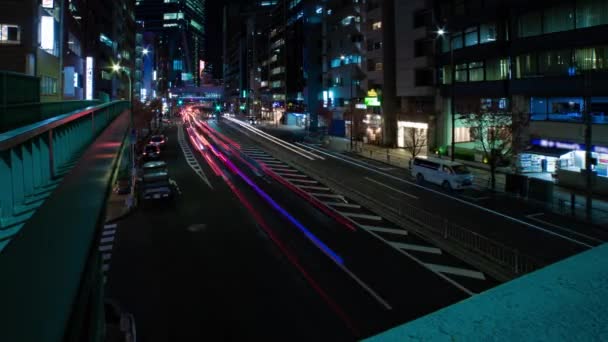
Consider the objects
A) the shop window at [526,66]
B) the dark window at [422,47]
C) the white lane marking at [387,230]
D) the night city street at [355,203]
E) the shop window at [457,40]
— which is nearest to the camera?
the night city street at [355,203]

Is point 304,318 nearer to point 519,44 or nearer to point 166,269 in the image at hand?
point 166,269

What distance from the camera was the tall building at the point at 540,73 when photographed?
3050 centimetres

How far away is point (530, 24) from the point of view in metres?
36.1

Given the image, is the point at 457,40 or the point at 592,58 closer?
the point at 592,58

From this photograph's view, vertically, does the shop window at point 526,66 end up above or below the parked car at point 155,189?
above

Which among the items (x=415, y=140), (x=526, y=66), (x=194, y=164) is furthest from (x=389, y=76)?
(x=194, y=164)

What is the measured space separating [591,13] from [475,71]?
42.9ft

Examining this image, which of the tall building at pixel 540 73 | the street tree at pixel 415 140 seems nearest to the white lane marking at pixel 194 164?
the street tree at pixel 415 140

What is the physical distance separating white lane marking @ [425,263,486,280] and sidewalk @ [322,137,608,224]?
429 inches

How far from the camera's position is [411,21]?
171 ft

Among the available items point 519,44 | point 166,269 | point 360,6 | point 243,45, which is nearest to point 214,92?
point 243,45

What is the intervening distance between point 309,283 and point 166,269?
559 centimetres

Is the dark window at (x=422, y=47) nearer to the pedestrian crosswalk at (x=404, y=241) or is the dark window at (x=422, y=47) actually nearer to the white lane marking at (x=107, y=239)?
the pedestrian crosswalk at (x=404, y=241)

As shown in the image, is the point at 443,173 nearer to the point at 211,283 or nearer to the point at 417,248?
the point at 417,248
